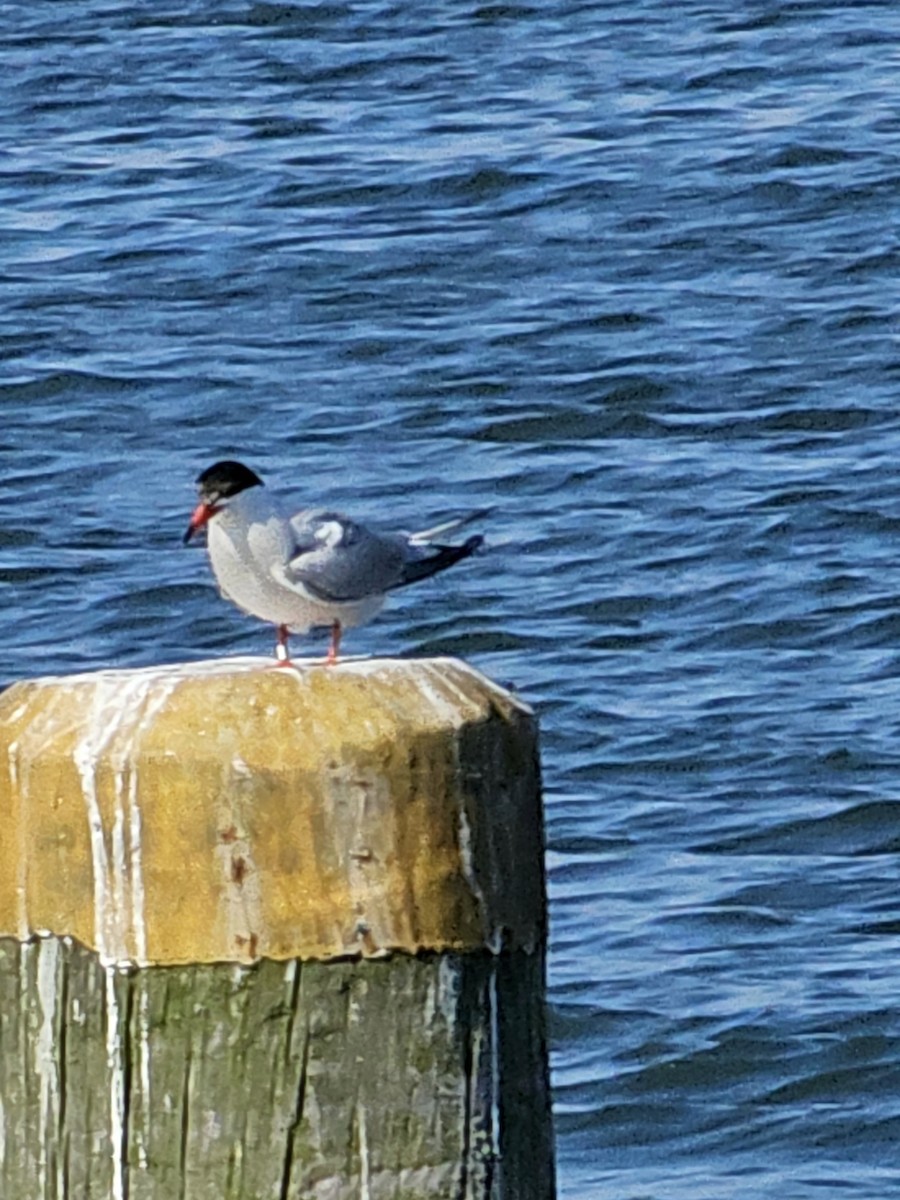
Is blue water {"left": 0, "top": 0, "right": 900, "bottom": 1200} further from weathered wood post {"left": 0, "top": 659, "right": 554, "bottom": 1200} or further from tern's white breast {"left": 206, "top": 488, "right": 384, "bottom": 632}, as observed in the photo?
weathered wood post {"left": 0, "top": 659, "right": 554, "bottom": 1200}

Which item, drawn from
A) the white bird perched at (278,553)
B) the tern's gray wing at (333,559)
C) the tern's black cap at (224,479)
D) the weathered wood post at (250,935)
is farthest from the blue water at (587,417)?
the weathered wood post at (250,935)

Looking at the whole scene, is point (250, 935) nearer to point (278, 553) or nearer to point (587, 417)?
point (278, 553)

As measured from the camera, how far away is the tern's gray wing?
4.31 m

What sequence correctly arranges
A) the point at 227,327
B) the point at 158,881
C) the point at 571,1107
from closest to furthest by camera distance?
the point at 158,881
the point at 571,1107
the point at 227,327

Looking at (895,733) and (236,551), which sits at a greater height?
(236,551)

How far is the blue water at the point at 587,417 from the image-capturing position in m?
7.05

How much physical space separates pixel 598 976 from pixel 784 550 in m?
3.25

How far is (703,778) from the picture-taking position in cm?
825

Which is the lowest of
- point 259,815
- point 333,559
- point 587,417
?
point 587,417

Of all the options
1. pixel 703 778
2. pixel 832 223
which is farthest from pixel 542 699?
pixel 832 223

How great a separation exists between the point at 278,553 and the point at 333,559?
8cm

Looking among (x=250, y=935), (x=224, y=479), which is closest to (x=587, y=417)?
(x=224, y=479)

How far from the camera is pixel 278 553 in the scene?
434cm

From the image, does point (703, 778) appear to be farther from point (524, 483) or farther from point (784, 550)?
point (524, 483)
